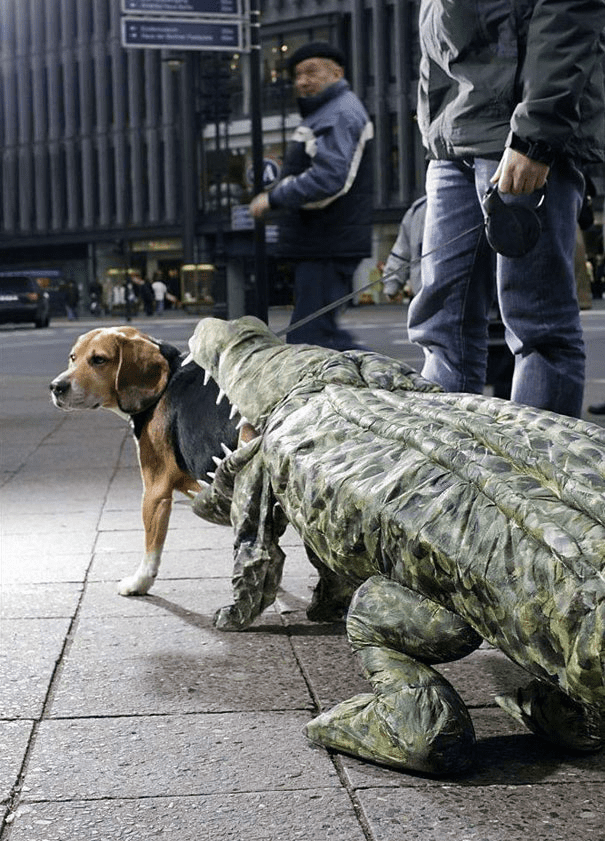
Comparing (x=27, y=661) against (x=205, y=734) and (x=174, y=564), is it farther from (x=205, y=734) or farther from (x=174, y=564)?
(x=174, y=564)

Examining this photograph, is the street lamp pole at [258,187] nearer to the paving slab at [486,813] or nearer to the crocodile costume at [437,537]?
the crocodile costume at [437,537]

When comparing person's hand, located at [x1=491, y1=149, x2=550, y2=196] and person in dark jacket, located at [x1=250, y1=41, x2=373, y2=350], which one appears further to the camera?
person in dark jacket, located at [x1=250, y1=41, x2=373, y2=350]

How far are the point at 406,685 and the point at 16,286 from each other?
110 ft

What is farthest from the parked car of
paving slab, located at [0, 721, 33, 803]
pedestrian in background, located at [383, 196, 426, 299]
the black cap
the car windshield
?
paving slab, located at [0, 721, 33, 803]

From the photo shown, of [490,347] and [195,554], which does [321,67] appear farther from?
[195,554]

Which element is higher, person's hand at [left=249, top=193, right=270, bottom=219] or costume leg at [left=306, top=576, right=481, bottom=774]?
person's hand at [left=249, top=193, right=270, bottom=219]

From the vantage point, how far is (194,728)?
8.39ft

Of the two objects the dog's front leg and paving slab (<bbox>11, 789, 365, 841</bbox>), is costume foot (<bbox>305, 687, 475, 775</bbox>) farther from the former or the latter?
the dog's front leg

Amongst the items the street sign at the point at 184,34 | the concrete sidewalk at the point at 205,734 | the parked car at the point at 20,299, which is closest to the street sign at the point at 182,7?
the street sign at the point at 184,34

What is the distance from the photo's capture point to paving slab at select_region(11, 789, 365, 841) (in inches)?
80.0

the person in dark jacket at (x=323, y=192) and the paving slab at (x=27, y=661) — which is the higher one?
the person in dark jacket at (x=323, y=192)

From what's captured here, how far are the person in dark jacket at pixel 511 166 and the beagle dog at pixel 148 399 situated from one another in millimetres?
1106

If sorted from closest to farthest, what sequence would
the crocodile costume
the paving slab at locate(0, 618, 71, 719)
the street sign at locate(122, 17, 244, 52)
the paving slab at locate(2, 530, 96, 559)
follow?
the crocodile costume
the paving slab at locate(0, 618, 71, 719)
the paving slab at locate(2, 530, 96, 559)
the street sign at locate(122, 17, 244, 52)

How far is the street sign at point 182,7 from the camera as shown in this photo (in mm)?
14141
